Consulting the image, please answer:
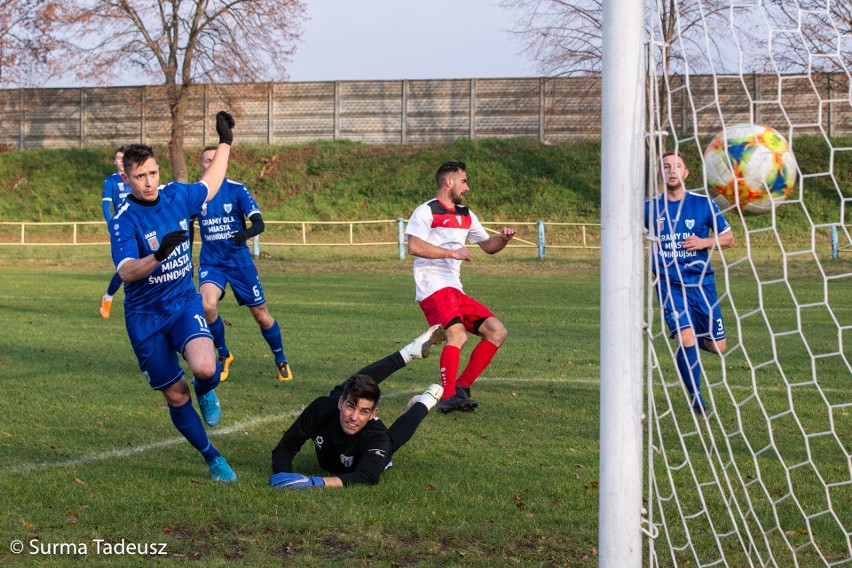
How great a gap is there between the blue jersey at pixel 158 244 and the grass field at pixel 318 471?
0.91m

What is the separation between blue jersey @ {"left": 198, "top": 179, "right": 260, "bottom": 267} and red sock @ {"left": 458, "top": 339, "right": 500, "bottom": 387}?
2638 mm

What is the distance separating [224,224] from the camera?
8984 mm

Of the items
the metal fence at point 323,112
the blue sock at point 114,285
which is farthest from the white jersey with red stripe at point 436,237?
the metal fence at point 323,112

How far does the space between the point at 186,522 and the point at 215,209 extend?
496 centimetres

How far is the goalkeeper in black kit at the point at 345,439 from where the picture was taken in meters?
4.97

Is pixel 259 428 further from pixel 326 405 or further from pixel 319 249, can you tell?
pixel 319 249

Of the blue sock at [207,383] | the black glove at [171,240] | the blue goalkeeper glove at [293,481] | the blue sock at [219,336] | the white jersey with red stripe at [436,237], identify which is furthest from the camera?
the blue sock at [219,336]

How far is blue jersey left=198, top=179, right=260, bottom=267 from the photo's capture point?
29.3 ft

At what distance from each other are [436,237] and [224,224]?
8.08 ft

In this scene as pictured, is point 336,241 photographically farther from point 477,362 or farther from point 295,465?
point 295,465

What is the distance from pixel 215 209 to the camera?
8969 mm

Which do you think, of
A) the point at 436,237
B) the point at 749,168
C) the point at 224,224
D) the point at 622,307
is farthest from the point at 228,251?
the point at 622,307

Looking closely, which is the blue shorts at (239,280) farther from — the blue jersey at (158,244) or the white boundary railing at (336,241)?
the white boundary railing at (336,241)

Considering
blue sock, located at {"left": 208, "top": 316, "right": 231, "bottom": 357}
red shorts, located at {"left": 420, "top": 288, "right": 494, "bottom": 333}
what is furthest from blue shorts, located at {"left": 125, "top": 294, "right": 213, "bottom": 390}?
blue sock, located at {"left": 208, "top": 316, "right": 231, "bottom": 357}
